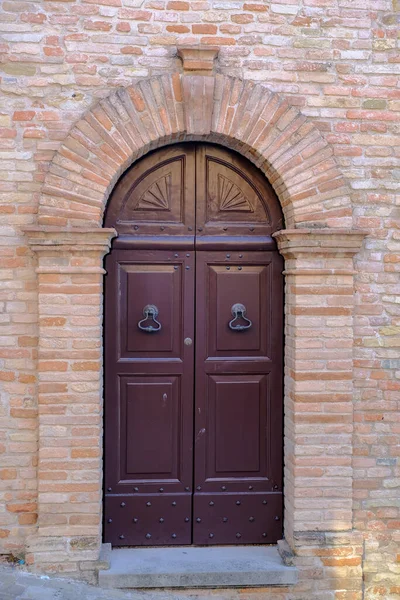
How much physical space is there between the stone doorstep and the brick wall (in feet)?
1.70

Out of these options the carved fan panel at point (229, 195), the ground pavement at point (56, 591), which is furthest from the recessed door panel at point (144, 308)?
the ground pavement at point (56, 591)

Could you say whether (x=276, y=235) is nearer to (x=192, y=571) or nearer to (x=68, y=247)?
(x=68, y=247)

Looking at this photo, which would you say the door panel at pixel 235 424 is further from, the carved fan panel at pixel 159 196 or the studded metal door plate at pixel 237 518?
the carved fan panel at pixel 159 196

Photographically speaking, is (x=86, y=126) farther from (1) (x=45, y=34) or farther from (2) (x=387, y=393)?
(2) (x=387, y=393)

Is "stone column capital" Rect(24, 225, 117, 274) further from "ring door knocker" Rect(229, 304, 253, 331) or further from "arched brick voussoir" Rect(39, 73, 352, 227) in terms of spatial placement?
"ring door knocker" Rect(229, 304, 253, 331)

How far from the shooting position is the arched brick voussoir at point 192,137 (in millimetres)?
3953

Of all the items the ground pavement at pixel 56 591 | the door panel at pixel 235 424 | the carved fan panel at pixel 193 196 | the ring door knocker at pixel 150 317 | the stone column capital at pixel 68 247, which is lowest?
the ground pavement at pixel 56 591

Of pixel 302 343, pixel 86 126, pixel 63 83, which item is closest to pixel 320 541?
pixel 302 343

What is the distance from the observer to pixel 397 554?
4.23 meters

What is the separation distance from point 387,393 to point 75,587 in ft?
8.36

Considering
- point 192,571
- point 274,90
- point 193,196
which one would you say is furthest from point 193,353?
point 274,90

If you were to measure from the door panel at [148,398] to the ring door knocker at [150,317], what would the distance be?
34 millimetres

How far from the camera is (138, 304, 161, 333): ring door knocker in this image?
423 cm

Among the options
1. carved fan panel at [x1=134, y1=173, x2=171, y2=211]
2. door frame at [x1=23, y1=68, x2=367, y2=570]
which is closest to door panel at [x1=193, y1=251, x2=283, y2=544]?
door frame at [x1=23, y1=68, x2=367, y2=570]
